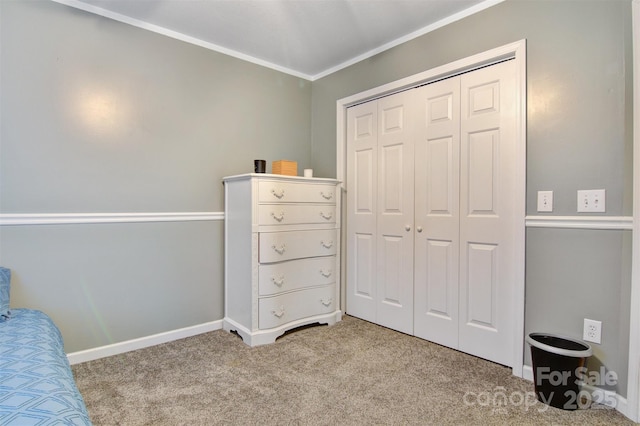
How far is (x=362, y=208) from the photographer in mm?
2914

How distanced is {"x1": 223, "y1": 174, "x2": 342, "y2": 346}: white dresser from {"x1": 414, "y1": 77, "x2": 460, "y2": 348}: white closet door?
729 mm

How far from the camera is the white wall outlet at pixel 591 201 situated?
1656 millimetres

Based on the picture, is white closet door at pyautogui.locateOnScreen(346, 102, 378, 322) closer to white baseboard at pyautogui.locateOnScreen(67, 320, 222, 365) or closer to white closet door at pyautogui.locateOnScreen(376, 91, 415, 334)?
Answer: white closet door at pyautogui.locateOnScreen(376, 91, 415, 334)

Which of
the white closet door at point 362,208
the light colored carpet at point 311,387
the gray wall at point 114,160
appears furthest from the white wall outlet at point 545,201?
the gray wall at point 114,160

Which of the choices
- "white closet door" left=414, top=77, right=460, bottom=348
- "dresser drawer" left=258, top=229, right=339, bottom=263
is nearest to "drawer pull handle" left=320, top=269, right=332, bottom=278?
"dresser drawer" left=258, top=229, right=339, bottom=263

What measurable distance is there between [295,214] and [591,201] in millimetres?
1812

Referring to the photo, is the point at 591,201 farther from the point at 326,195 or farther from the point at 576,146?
Answer: the point at 326,195

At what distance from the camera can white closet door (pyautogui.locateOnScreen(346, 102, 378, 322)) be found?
2816 mm

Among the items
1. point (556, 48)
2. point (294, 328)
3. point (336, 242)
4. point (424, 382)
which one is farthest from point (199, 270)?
point (556, 48)

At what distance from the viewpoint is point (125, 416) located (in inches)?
61.1

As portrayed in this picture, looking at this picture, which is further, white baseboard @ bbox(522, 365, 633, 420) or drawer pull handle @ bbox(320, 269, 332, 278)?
drawer pull handle @ bbox(320, 269, 332, 278)

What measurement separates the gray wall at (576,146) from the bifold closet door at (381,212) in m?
0.81

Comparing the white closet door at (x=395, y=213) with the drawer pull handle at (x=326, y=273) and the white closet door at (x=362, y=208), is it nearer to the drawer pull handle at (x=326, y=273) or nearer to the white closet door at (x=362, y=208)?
the white closet door at (x=362, y=208)

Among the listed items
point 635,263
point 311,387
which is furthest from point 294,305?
point 635,263
